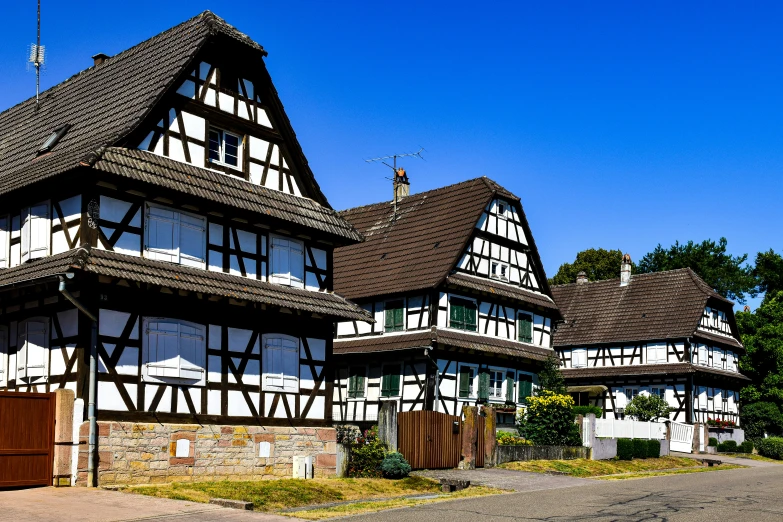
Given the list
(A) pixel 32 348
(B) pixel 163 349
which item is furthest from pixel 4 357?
(B) pixel 163 349

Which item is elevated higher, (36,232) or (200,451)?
(36,232)

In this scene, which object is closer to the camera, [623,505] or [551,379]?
[623,505]

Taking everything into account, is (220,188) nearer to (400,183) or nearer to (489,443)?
(489,443)

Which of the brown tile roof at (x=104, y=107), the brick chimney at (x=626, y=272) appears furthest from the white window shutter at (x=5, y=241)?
the brick chimney at (x=626, y=272)

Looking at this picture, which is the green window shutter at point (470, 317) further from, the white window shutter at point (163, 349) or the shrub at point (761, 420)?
the shrub at point (761, 420)

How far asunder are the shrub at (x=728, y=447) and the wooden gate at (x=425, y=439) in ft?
89.4

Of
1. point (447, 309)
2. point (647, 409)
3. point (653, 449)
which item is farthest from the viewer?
point (647, 409)

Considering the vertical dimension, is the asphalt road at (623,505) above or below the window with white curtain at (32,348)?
below

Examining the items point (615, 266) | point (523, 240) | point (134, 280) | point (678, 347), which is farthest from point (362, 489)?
point (615, 266)

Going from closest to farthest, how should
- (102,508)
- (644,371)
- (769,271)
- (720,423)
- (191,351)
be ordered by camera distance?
(102,508) < (191,351) < (720,423) < (644,371) < (769,271)

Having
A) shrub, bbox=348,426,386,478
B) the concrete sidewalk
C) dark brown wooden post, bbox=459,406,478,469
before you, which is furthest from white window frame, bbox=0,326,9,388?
dark brown wooden post, bbox=459,406,478,469

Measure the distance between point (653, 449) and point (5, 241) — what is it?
92.5 ft

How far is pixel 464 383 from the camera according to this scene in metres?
41.9

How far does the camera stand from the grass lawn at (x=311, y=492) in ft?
68.8
